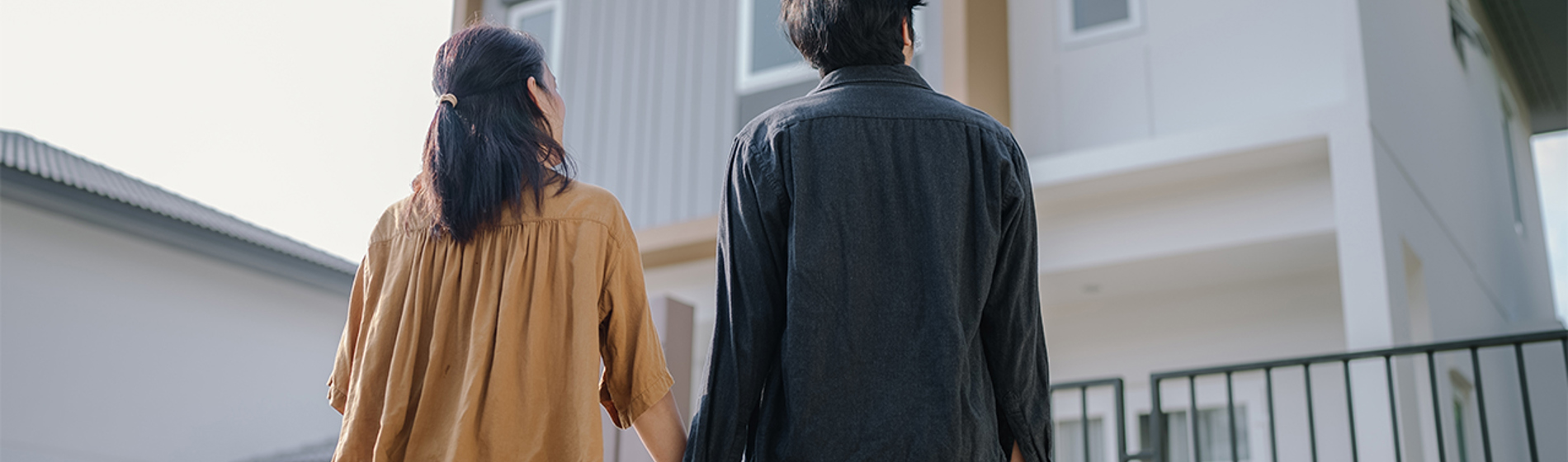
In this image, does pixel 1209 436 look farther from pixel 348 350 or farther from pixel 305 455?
pixel 305 455

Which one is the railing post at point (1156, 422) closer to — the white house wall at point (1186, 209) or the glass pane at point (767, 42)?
the white house wall at point (1186, 209)

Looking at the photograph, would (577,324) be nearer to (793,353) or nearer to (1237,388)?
(793,353)

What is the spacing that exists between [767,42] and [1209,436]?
11.4ft

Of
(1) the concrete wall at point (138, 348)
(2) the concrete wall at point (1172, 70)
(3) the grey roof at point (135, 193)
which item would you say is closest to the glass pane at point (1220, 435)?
(2) the concrete wall at point (1172, 70)

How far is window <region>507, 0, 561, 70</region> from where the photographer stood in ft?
25.8

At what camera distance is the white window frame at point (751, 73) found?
270 inches

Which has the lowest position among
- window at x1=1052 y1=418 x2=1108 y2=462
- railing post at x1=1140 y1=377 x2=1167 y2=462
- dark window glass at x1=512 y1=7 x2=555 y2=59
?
window at x1=1052 y1=418 x2=1108 y2=462

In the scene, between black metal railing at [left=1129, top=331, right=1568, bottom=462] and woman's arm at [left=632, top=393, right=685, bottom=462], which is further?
black metal railing at [left=1129, top=331, right=1568, bottom=462]

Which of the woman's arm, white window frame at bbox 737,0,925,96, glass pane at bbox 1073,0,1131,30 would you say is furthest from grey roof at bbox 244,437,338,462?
the woman's arm

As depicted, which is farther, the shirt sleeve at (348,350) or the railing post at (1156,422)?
the railing post at (1156,422)

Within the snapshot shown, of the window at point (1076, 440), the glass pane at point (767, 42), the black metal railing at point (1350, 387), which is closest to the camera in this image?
the black metal railing at point (1350, 387)

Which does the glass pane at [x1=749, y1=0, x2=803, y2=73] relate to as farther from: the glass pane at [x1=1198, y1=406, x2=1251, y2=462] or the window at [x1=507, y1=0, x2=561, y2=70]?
the glass pane at [x1=1198, y1=406, x2=1251, y2=462]

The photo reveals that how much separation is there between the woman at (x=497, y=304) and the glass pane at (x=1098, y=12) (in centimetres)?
506

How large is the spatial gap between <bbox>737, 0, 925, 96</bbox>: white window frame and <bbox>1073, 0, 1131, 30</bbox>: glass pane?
89 cm
